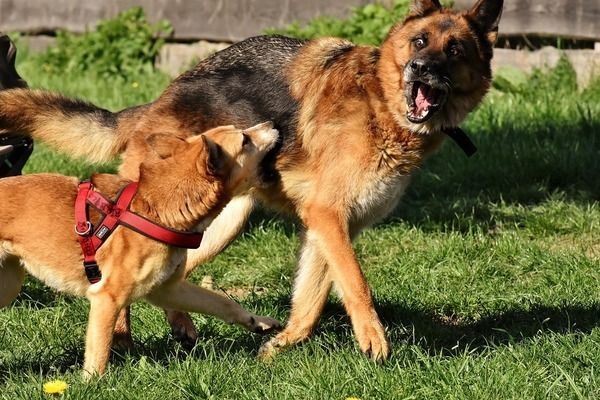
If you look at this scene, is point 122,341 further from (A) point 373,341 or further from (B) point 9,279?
(A) point 373,341

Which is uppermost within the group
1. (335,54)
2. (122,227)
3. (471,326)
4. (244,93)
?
(335,54)

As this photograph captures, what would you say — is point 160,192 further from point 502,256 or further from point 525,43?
point 525,43

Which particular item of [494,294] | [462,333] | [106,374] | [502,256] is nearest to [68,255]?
[106,374]

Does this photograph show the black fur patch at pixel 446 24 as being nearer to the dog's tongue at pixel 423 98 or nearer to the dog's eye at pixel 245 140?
the dog's tongue at pixel 423 98

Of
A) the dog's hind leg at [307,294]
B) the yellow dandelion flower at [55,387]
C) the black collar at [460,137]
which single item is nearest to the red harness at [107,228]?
the yellow dandelion flower at [55,387]

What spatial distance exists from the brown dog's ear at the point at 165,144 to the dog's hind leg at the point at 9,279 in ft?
2.87

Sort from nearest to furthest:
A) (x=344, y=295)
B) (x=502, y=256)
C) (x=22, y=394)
Result: (x=22, y=394) < (x=344, y=295) < (x=502, y=256)

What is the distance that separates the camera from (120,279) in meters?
4.85

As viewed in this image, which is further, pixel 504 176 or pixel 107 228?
pixel 504 176

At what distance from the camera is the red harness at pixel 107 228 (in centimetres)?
485

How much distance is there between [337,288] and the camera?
5.40 meters

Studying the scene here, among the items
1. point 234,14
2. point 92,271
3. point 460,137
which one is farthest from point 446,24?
point 234,14

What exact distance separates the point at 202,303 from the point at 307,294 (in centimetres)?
71

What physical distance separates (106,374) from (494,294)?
2506 millimetres
